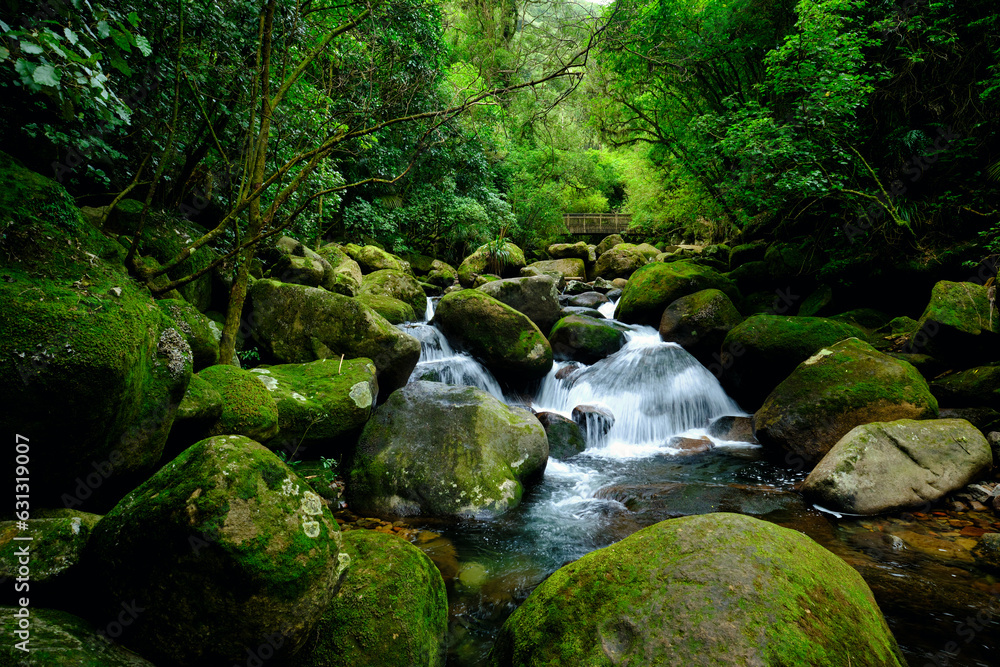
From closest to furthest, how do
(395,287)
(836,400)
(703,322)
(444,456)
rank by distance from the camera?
1. (444,456)
2. (836,400)
3. (703,322)
4. (395,287)

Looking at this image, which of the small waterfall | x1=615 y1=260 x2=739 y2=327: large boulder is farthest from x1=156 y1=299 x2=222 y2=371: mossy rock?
x1=615 y1=260 x2=739 y2=327: large boulder

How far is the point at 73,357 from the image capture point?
2.11 m

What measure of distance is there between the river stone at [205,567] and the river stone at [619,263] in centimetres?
1921

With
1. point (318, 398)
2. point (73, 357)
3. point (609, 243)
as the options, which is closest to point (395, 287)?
point (318, 398)

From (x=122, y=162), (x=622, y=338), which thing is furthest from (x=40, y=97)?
(x=622, y=338)

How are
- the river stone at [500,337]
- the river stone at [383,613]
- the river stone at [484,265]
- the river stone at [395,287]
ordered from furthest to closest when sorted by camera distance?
the river stone at [484,265], the river stone at [395,287], the river stone at [500,337], the river stone at [383,613]

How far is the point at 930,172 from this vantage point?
8.38 metres

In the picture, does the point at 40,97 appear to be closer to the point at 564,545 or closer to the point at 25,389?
the point at 25,389

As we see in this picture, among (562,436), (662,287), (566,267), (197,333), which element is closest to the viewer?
(197,333)

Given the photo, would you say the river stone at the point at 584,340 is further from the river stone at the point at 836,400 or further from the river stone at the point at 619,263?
the river stone at the point at 619,263

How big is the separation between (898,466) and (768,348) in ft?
10.5

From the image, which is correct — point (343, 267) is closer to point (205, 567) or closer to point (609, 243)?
point (205, 567)

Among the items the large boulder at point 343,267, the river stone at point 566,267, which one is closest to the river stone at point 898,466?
the large boulder at point 343,267

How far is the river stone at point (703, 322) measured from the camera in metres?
9.88
